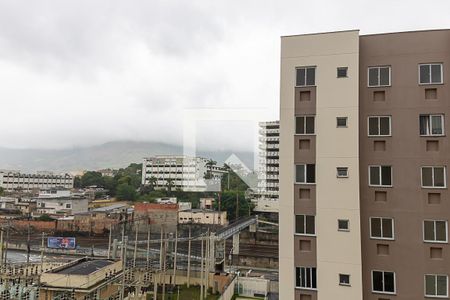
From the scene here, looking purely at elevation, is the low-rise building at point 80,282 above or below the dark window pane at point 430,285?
below

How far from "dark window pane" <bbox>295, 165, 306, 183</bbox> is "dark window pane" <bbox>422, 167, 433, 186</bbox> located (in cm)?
88

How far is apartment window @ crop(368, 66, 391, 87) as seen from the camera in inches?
108

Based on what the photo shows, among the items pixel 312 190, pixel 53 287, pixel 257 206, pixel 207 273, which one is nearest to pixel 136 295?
pixel 53 287

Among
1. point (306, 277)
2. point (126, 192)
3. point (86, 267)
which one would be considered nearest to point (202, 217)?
point (126, 192)

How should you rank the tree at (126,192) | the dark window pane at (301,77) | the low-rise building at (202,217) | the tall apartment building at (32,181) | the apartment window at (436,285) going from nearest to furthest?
the apartment window at (436,285) < the dark window pane at (301,77) < the low-rise building at (202,217) < the tree at (126,192) < the tall apartment building at (32,181)

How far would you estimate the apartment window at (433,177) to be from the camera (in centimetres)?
256

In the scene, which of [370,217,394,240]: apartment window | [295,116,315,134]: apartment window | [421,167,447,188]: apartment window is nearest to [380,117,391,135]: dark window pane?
[421,167,447,188]: apartment window

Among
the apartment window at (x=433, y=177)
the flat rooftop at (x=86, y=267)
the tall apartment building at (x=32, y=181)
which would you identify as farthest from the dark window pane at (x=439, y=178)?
the tall apartment building at (x=32, y=181)

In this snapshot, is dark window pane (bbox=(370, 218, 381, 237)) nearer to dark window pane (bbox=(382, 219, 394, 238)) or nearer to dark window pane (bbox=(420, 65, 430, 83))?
dark window pane (bbox=(382, 219, 394, 238))

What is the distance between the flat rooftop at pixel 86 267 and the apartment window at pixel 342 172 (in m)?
4.30

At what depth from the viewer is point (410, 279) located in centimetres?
254

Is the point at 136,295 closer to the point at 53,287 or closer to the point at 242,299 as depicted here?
the point at 53,287

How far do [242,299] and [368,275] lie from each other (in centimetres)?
416

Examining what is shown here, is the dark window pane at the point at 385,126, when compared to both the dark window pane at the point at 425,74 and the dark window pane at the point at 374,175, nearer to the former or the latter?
the dark window pane at the point at 374,175
